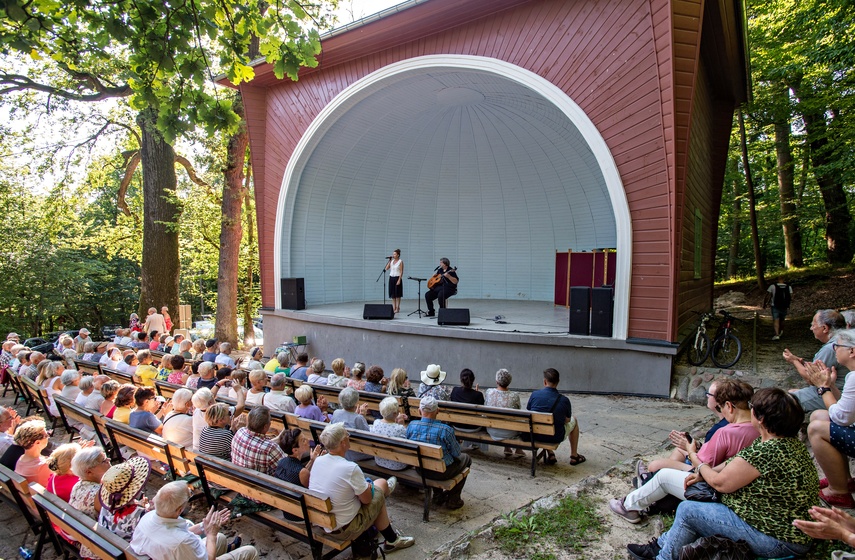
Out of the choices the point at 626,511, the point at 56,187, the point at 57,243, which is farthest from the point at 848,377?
the point at 57,243

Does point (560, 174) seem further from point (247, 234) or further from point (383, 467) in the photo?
point (247, 234)

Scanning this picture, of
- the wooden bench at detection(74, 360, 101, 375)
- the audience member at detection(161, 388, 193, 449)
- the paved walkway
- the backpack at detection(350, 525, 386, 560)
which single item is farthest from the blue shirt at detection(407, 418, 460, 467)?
the wooden bench at detection(74, 360, 101, 375)

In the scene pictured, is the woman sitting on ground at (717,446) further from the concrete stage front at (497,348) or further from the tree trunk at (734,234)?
the tree trunk at (734,234)

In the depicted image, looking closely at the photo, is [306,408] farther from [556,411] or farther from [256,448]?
[556,411]

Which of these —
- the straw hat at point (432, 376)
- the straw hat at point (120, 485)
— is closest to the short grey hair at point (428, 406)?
the straw hat at point (432, 376)

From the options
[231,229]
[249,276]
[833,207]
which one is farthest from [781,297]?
[249,276]

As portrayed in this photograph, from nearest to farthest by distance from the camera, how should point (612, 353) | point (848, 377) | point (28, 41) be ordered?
point (848, 377) → point (28, 41) → point (612, 353)

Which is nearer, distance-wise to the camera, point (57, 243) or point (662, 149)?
point (662, 149)

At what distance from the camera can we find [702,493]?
2.42 metres

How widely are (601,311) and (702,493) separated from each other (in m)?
4.64

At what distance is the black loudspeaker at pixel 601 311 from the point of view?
6.83 m

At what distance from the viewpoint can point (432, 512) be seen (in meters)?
3.49

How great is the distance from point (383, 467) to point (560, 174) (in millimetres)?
10220

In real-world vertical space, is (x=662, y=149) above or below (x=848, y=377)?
above
